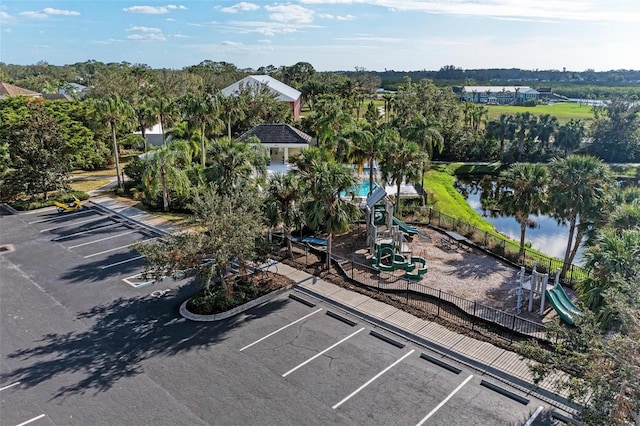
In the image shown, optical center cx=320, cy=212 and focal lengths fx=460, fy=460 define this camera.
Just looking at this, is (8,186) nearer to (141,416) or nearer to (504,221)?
(141,416)

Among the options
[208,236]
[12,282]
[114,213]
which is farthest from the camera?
[114,213]

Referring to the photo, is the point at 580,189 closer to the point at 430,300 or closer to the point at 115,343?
the point at 430,300

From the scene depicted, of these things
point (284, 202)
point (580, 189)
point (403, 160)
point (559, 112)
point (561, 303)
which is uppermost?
point (559, 112)

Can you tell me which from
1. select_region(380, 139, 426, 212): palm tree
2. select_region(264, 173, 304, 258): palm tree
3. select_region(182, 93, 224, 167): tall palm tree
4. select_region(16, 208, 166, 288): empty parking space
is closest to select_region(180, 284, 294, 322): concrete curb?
select_region(16, 208, 166, 288): empty parking space

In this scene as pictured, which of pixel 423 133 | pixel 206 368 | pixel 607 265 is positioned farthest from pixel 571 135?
pixel 206 368

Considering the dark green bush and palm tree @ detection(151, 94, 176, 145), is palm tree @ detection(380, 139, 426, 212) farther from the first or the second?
palm tree @ detection(151, 94, 176, 145)

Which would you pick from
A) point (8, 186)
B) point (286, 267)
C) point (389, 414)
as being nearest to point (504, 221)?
point (286, 267)
